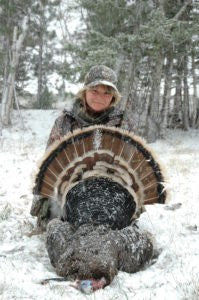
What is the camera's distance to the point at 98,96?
420 centimetres

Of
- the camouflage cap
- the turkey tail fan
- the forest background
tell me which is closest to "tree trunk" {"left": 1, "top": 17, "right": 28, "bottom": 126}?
the forest background

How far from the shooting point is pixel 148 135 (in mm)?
15820

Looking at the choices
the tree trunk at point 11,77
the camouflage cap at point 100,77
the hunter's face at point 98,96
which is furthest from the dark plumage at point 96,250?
the tree trunk at point 11,77

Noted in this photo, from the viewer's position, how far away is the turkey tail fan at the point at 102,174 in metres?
3.70

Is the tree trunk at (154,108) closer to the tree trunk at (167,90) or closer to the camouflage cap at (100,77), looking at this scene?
A: the tree trunk at (167,90)

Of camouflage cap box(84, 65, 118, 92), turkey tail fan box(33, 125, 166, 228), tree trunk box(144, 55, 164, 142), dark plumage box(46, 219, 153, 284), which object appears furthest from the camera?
tree trunk box(144, 55, 164, 142)

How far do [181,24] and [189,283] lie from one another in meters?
11.5

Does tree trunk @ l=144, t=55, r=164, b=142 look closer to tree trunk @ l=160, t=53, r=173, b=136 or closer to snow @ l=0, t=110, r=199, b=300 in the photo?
tree trunk @ l=160, t=53, r=173, b=136

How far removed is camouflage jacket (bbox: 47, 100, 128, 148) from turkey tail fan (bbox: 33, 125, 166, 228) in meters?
0.56

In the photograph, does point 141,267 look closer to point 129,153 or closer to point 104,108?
point 129,153

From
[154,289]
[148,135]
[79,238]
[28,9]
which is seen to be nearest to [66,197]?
[79,238]

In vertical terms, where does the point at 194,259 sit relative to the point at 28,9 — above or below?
below

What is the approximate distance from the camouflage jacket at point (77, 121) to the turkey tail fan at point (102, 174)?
0.56 metres

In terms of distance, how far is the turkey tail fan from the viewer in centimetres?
370
